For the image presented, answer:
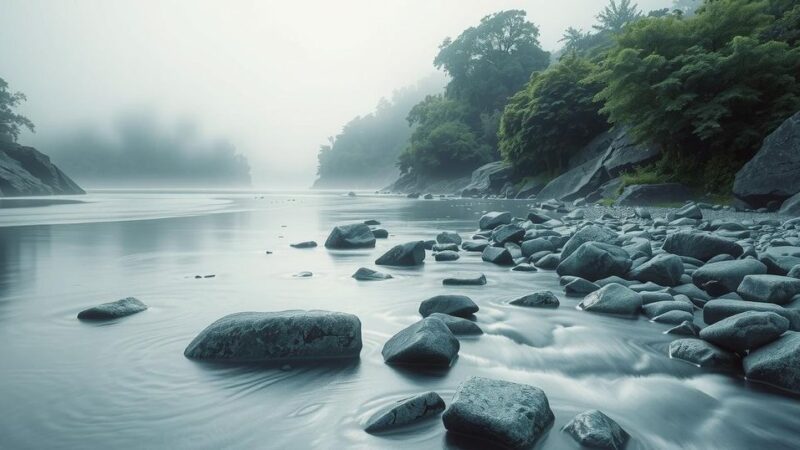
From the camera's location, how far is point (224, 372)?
2.98 meters

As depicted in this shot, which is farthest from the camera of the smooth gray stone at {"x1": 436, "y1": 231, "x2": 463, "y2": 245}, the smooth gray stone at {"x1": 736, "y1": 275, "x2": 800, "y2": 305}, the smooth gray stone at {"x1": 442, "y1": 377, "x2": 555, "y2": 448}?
the smooth gray stone at {"x1": 436, "y1": 231, "x2": 463, "y2": 245}

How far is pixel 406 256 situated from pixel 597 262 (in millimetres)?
2728

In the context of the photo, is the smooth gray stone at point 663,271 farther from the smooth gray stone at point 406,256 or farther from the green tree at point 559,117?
the green tree at point 559,117

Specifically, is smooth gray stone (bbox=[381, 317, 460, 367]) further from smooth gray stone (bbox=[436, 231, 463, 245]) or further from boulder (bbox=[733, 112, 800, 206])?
boulder (bbox=[733, 112, 800, 206])

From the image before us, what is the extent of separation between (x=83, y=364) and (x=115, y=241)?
8.61 meters

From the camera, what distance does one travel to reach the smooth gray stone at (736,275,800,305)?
13.0 ft

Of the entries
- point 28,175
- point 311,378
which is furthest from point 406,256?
point 28,175

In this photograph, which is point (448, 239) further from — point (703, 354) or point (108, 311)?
point (703, 354)

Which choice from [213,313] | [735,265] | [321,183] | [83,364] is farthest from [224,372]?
[321,183]

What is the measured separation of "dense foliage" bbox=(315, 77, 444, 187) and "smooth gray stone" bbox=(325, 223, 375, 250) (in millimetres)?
111505

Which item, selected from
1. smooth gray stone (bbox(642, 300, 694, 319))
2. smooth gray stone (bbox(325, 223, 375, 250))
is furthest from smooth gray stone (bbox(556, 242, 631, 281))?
smooth gray stone (bbox(325, 223, 375, 250))

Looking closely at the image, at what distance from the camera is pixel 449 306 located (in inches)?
167

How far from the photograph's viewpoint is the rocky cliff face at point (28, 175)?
43594mm

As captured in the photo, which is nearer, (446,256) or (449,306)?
(449,306)
